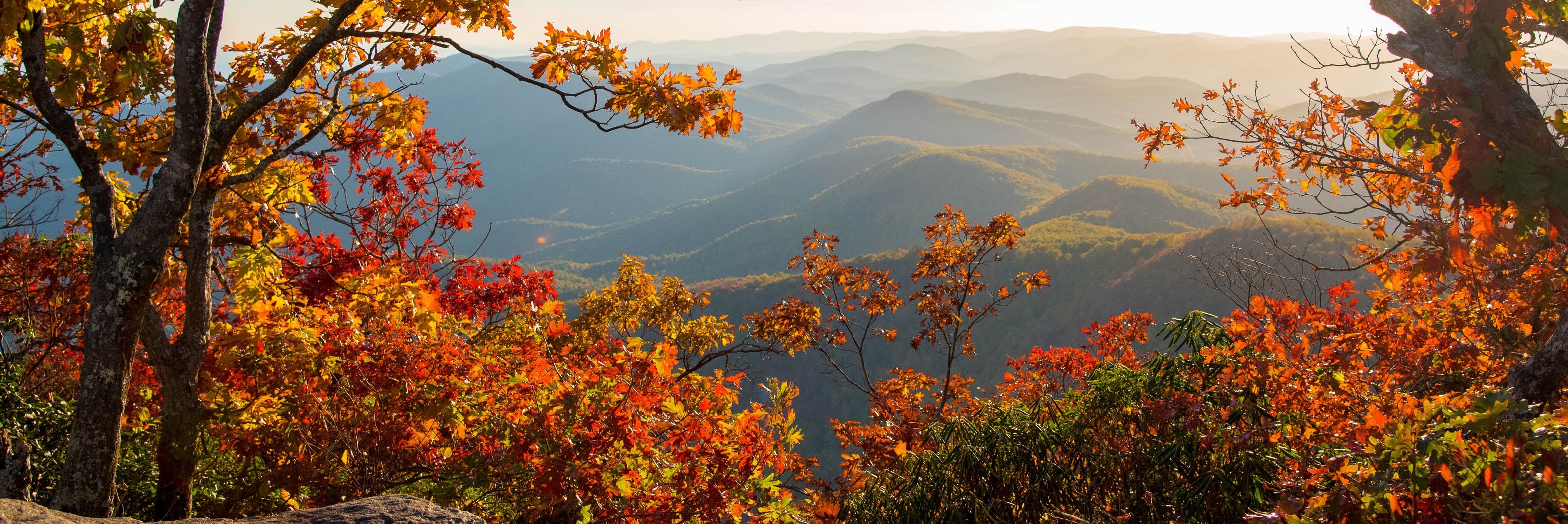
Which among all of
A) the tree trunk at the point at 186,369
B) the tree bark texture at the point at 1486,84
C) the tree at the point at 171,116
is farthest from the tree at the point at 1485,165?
the tree trunk at the point at 186,369

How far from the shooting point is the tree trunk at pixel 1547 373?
115 inches

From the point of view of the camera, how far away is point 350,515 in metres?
3.02

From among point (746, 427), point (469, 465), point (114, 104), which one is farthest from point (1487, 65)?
point (114, 104)

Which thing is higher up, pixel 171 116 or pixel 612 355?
pixel 171 116

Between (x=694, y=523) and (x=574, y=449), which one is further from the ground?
(x=574, y=449)

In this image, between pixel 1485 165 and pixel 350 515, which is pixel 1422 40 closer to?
pixel 1485 165

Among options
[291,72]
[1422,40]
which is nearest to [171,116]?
[291,72]

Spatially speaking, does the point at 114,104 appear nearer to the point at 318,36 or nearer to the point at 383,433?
the point at 318,36

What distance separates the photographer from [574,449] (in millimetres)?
3986

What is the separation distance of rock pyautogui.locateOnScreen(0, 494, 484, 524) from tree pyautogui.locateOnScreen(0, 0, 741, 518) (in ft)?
4.03

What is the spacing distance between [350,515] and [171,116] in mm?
3992

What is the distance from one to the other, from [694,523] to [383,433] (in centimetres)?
201

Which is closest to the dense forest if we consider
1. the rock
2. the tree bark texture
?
the tree bark texture

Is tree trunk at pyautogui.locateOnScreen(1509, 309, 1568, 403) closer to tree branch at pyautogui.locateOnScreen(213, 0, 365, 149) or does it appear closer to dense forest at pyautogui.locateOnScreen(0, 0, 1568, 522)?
dense forest at pyautogui.locateOnScreen(0, 0, 1568, 522)
